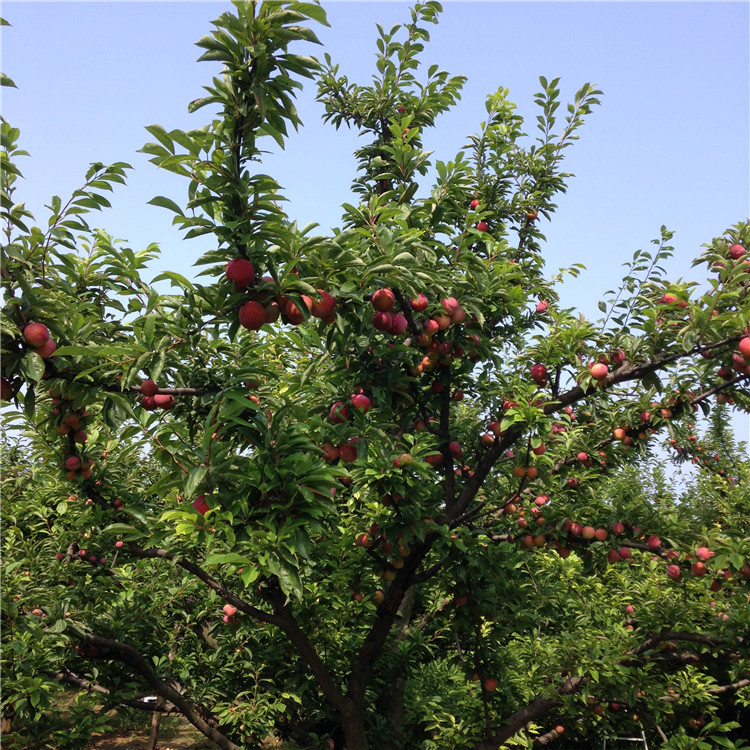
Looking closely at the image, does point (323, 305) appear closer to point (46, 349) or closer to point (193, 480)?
point (193, 480)

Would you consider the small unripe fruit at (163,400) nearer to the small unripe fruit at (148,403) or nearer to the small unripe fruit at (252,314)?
the small unripe fruit at (148,403)

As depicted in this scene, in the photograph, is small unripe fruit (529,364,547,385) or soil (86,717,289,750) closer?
small unripe fruit (529,364,547,385)

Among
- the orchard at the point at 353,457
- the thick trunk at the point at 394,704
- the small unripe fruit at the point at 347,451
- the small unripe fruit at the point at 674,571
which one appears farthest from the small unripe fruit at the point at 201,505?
the small unripe fruit at the point at 674,571

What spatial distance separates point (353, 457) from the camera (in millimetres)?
3322

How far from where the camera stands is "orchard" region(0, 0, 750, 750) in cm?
249

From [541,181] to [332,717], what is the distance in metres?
5.21

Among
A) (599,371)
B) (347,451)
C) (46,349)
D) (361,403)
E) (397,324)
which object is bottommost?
(347,451)

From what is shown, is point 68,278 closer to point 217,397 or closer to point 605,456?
point 217,397

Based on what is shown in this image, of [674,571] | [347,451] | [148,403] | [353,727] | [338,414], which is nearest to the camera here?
[148,403]

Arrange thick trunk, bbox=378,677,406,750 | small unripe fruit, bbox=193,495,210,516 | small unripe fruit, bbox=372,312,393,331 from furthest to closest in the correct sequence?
1. thick trunk, bbox=378,677,406,750
2. small unripe fruit, bbox=372,312,393,331
3. small unripe fruit, bbox=193,495,210,516

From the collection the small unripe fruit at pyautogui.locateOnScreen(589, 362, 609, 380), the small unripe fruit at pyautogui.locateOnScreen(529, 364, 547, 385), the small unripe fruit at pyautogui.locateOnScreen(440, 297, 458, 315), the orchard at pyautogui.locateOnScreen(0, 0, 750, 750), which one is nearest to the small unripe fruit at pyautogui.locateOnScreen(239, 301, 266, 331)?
the orchard at pyautogui.locateOnScreen(0, 0, 750, 750)

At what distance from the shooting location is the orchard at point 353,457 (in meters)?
2.49

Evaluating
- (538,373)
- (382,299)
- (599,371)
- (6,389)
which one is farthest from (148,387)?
(538,373)

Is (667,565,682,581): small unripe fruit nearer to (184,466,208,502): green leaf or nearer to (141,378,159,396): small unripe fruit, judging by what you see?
(184,466,208,502): green leaf
